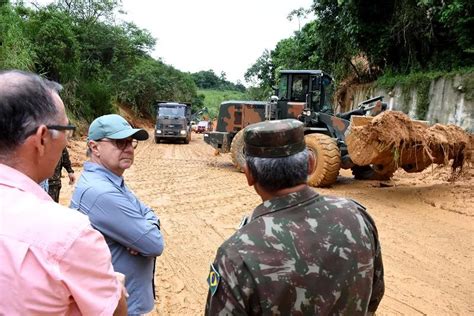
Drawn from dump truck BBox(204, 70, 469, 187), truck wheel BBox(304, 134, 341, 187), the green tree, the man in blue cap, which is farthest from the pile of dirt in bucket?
the green tree

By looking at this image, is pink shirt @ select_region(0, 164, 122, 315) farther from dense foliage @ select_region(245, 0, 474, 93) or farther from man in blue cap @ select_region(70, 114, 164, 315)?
dense foliage @ select_region(245, 0, 474, 93)

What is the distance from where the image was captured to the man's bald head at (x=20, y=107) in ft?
3.64

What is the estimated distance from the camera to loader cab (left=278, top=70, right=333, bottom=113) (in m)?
10.7

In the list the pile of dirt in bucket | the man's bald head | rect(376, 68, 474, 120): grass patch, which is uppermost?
rect(376, 68, 474, 120): grass patch

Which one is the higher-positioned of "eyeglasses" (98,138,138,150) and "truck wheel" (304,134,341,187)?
"eyeglasses" (98,138,138,150)

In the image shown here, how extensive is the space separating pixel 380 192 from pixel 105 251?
7.97m

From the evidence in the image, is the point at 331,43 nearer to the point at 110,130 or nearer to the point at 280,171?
the point at 110,130

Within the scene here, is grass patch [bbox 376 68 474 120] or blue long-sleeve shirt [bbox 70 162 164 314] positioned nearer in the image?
blue long-sleeve shirt [bbox 70 162 164 314]

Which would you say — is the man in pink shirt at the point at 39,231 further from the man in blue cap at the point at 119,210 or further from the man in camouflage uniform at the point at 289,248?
the man in blue cap at the point at 119,210

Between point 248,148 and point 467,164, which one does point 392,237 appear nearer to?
point 467,164

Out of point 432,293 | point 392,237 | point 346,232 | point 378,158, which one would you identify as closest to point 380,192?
point 378,158

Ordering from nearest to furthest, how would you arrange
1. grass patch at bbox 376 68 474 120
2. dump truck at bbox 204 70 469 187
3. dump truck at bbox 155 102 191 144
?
dump truck at bbox 204 70 469 187, grass patch at bbox 376 68 474 120, dump truck at bbox 155 102 191 144

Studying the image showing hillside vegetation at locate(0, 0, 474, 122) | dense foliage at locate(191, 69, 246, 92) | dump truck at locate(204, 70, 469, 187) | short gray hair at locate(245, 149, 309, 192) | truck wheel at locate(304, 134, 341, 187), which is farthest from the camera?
dense foliage at locate(191, 69, 246, 92)

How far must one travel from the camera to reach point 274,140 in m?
1.46
